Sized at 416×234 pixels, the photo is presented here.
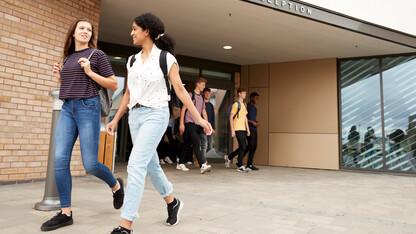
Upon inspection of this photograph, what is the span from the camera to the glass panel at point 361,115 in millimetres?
8484

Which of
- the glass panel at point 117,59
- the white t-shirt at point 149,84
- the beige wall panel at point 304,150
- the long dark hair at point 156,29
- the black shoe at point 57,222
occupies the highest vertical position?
the glass panel at point 117,59

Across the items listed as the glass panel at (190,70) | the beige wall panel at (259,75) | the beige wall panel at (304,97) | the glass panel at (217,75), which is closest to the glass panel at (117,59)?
the glass panel at (190,70)

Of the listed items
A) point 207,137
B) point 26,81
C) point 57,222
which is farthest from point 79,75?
point 207,137

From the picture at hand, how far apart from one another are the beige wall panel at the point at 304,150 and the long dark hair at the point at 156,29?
7674mm

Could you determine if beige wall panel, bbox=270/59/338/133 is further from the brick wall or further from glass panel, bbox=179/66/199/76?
the brick wall

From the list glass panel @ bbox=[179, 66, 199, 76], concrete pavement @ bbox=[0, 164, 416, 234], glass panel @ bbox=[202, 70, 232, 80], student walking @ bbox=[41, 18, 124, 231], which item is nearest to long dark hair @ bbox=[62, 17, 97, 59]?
student walking @ bbox=[41, 18, 124, 231]

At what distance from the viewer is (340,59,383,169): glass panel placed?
334 inches

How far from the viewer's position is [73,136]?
2416mm

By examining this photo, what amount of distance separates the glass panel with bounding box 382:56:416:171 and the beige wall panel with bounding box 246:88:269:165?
3419 millimetres

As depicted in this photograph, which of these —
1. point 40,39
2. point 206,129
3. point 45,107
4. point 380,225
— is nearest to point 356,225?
point 380,225

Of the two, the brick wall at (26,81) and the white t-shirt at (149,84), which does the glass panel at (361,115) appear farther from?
the white t-shirt at (149,84)

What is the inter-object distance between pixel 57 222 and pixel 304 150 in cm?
810

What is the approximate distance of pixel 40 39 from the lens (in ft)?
15.6

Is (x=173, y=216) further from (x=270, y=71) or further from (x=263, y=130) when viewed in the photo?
(x=270, y=71)
